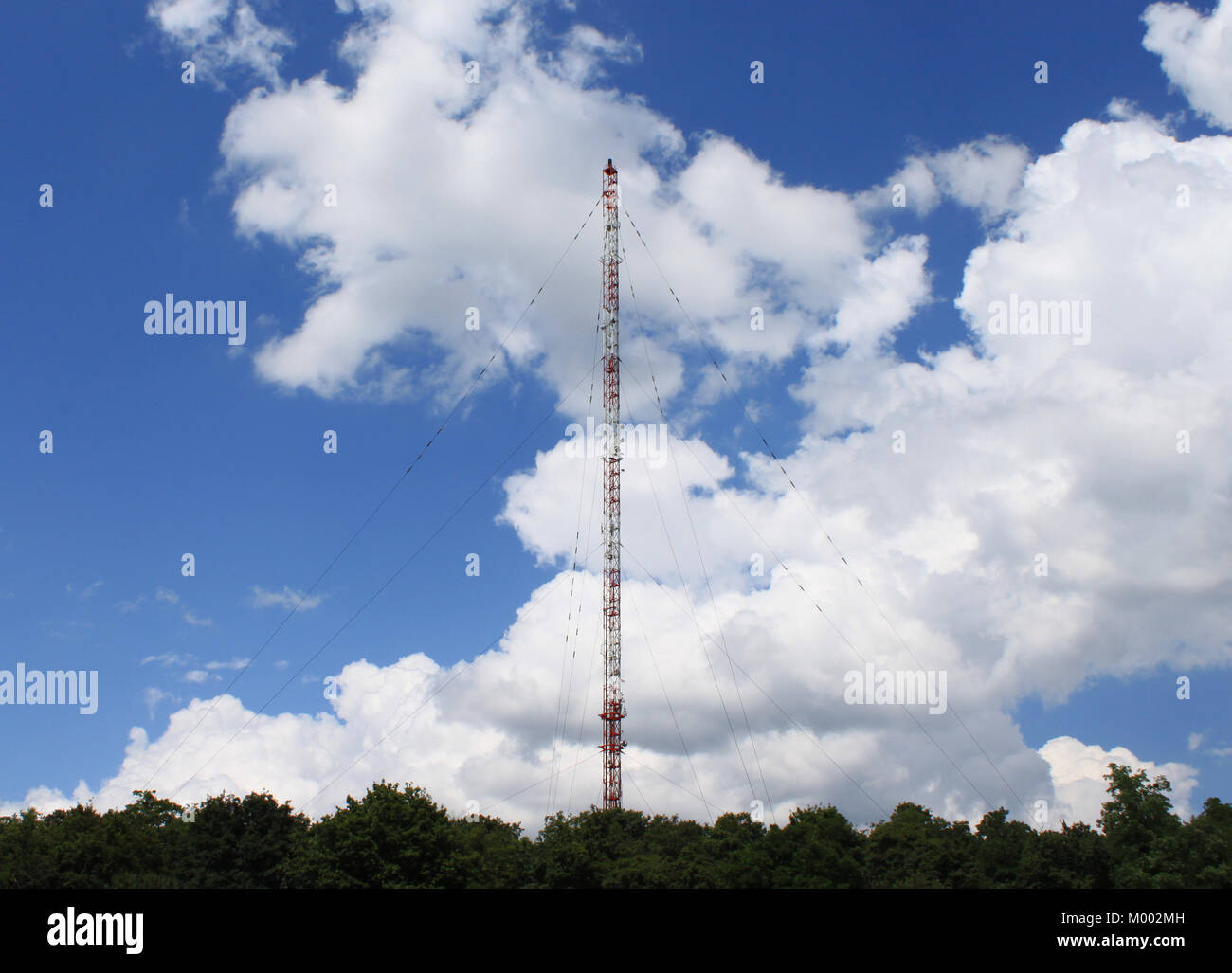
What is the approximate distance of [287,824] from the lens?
3981 inches

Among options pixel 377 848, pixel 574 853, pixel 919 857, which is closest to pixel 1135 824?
pixel 919 857

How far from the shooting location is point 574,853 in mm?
87562

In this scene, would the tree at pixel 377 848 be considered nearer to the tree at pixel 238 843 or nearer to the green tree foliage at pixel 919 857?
the tree at pixel 238 843

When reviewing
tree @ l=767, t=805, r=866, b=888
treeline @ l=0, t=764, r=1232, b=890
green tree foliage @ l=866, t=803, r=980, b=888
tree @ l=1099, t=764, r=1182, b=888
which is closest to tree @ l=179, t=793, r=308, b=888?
treeline @ l=0, t=764, r=1232, b=890

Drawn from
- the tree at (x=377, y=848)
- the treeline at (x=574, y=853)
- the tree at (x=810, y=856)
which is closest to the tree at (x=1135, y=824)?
the treeline at (x=574, y=853)

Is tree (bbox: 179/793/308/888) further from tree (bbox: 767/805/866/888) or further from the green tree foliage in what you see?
the green tree foliage

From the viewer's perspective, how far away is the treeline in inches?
2879

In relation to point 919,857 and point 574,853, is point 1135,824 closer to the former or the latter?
point 919,857

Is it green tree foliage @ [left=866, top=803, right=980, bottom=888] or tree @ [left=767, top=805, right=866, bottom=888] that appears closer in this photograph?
tree @ [left=767, top=805, right=866, bottom=888]

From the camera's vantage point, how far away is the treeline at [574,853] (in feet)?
240
